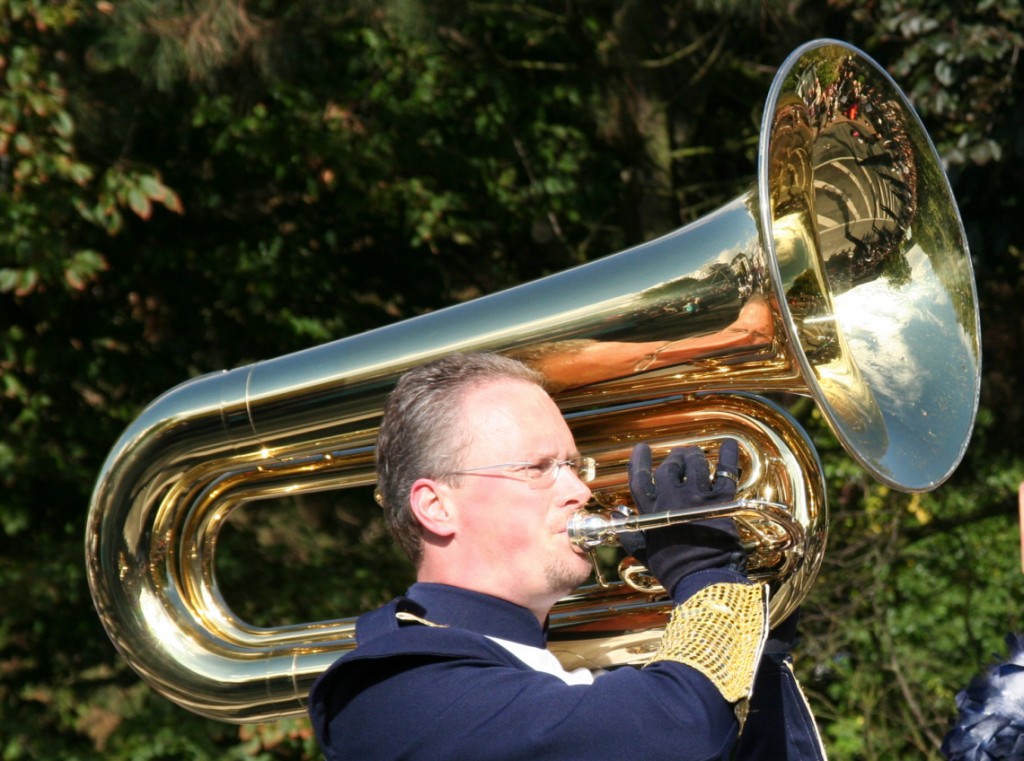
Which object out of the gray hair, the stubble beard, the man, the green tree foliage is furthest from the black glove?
the green tree foliage

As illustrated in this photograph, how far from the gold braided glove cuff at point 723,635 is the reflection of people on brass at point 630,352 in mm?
386

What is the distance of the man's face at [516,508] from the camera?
6.41 feet

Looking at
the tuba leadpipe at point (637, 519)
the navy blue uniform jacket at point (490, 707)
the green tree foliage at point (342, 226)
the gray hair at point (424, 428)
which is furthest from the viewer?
the green tree foliage at point (342, 226)

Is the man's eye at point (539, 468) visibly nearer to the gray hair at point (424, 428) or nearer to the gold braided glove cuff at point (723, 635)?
the gray hair at point (424, 428)

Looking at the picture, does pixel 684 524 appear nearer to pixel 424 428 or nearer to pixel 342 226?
pixel 424 428

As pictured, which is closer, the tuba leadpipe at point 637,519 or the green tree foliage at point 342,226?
the tuba leadpipe at point 637,519

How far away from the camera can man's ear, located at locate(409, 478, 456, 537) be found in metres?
2.01

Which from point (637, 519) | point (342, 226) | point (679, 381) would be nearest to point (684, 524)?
point (637, 519)

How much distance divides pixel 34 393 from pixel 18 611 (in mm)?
799

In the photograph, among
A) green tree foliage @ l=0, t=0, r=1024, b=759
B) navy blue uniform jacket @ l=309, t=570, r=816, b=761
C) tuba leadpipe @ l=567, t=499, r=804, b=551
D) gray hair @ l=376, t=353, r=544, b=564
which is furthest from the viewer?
green tree foliage @ l=0, t=0, r=1024, b=759

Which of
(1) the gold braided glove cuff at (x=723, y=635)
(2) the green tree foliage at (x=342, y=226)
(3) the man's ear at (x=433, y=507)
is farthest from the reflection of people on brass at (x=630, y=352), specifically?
(2) the green tree foliage at (x=342, y=226)

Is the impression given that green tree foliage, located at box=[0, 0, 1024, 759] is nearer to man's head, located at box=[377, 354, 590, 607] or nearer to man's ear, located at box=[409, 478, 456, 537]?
man's head, located at box=[377, 354, 590, 607]

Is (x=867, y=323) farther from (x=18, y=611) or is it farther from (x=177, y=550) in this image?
(x=18, y=611)

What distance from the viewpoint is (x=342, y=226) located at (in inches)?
226
